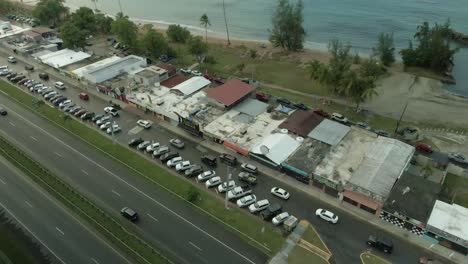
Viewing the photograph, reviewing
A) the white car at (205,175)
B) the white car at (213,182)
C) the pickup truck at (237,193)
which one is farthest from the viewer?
the white car at (205,175)

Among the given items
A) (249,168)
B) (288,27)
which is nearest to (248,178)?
(249,168)

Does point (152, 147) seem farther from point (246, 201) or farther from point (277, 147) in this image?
point (277, 147)

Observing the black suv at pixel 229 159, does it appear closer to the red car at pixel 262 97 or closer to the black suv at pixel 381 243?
the red car at pixel 262 97

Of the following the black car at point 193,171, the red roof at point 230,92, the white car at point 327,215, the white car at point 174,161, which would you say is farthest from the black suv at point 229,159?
the white car at point 327,215

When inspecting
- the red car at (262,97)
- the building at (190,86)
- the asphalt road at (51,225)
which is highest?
the building at (190,86)

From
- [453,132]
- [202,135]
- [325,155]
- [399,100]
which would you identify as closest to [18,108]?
[202,135]

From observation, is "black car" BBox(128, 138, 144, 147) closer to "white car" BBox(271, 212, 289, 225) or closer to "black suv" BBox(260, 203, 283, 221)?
"black suv" BBox(260, 203, 283, 221)
